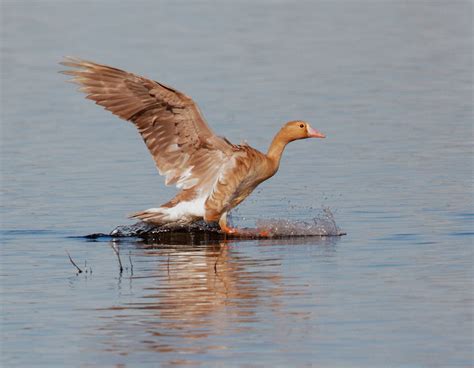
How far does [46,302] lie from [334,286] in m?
2.28

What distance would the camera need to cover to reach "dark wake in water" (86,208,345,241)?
13.4 metres

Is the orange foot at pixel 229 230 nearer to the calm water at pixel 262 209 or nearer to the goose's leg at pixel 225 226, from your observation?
the goose's leg at pixel 225 226

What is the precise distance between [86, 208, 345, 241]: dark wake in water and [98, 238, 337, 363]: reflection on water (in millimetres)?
322

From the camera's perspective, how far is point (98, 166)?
17156 mm

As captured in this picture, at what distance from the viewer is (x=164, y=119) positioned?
13.6 m

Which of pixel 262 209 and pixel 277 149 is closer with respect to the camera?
pixel 277 149

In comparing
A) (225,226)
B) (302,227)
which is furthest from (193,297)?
(225,226)

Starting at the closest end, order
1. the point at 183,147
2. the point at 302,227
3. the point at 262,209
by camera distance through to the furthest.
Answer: the point at 302,227
the point at 183,147
the point at 262,209

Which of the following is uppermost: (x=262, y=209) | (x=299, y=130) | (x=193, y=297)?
(x=299, y=130)

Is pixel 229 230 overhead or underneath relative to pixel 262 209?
underneath

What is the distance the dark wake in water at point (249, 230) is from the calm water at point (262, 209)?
21cm

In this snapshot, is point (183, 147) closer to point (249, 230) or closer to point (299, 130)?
point (249, 230)

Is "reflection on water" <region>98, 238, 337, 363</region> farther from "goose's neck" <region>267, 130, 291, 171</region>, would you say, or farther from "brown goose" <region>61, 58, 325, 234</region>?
"goose's neck" <region>267, 130, 291, 171</region>

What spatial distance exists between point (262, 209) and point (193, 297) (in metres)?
4.77
